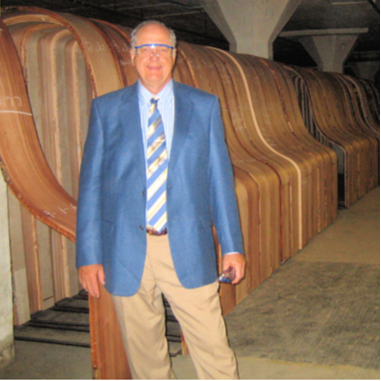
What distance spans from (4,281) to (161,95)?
1375 mm

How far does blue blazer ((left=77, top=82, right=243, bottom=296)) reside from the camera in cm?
183

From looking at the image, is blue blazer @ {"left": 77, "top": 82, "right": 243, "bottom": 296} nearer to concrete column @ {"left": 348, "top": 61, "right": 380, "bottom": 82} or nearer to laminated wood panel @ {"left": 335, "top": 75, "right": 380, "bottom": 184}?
laminated wood panel @ {"left": 335, "top": 75, "right": 380, "bottom": 184}

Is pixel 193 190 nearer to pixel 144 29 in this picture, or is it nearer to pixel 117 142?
pixel 117 142

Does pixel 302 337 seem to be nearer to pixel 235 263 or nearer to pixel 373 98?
pixel 235 263

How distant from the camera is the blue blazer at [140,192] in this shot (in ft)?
6.01

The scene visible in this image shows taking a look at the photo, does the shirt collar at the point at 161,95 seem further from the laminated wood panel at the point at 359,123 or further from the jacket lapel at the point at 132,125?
the laminated wood panel at the point at 359,123

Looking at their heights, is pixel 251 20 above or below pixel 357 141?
above

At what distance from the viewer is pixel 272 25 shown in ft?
24.1

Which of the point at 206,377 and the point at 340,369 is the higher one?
the point at 206,377

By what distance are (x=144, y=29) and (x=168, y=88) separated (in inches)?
8.5

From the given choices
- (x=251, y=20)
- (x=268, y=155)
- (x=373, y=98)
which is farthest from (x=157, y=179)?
(x=373, y=98)

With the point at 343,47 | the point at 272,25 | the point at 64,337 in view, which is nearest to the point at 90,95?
the point at 64,337

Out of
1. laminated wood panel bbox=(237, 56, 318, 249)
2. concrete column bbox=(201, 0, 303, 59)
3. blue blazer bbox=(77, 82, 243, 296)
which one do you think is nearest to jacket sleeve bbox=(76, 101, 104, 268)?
blue blazer bbox=(77, 82, 243, 296)

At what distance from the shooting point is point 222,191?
Result: 189 cm
